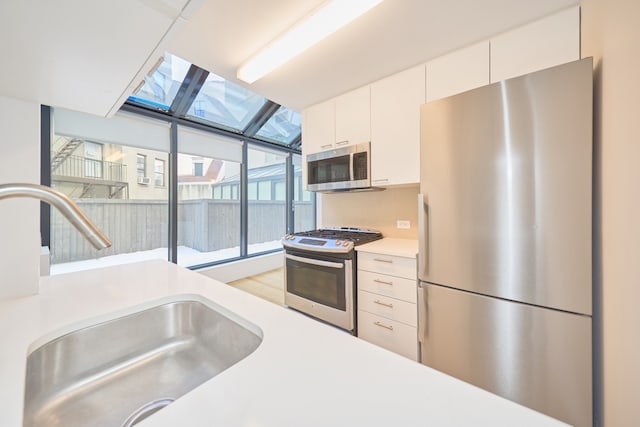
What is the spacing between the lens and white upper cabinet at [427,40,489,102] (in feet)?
5.54

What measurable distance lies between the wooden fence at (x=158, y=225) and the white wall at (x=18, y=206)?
166 cm

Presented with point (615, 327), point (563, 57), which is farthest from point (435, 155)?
point (615, 327)

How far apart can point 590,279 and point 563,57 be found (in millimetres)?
1303

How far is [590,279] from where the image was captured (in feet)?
3.57

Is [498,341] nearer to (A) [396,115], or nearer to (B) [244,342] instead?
(B) [244,342]

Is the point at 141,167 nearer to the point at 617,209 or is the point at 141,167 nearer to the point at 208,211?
the point at 208,211

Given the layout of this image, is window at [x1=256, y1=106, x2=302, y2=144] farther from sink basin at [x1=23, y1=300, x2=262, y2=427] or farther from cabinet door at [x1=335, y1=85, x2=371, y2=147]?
sink basin at [x1=23, y1=300, x2=262, y2=427]

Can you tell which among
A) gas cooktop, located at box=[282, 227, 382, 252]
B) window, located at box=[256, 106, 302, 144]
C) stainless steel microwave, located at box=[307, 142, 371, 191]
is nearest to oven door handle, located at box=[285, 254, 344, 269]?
gas cooktop, located at box=[282, 227, 382, 252]

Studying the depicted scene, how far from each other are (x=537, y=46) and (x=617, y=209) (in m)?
1.18

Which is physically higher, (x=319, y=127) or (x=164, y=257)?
(x=319, y=127)

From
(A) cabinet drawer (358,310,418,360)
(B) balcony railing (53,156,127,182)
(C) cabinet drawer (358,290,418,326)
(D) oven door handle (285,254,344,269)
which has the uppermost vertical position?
(B) balcony railing (53,156,127,182)

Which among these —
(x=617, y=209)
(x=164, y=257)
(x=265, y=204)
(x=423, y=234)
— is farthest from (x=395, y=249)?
(x=265, y=204)

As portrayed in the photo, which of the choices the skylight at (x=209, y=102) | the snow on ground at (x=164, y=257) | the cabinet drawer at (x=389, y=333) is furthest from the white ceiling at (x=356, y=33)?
the snow on ground at (x=164, y=257)

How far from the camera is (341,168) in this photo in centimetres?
242
